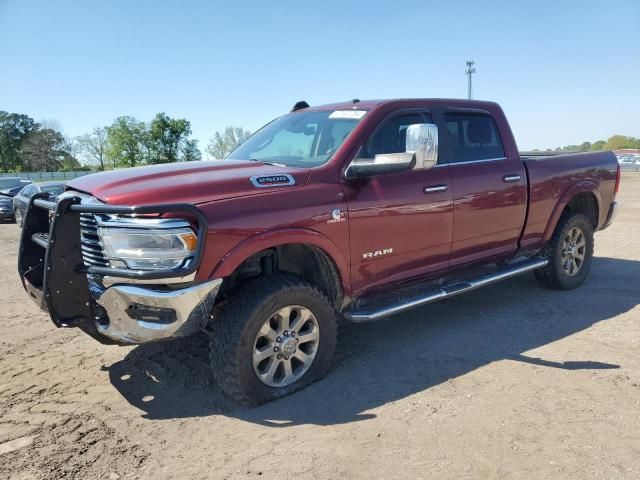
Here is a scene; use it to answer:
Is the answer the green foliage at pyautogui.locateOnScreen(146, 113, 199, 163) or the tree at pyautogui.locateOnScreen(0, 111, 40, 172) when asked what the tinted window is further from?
the tree at pyautogui.locateOnScreen(0, 111, 40, 172)

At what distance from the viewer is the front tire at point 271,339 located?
10.4ft

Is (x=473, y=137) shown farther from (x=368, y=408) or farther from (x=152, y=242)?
(x=152, y=242)

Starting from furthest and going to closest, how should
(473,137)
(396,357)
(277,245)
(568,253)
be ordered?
(568,253) < (473,137) < (396,357) < (277,245)

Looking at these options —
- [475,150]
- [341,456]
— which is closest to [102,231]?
[341,456]

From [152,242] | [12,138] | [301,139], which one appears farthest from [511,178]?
[12,138]

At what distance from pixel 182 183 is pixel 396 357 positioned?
218cm

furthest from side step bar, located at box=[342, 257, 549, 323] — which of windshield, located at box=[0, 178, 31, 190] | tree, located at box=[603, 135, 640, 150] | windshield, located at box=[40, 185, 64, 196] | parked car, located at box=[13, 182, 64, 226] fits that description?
tree, located at box=[603, 135, 640, 150]

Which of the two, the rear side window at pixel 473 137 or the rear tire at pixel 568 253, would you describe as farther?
the rear tire at pixel 568 253

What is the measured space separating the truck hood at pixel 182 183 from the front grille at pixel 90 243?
0.52 ft

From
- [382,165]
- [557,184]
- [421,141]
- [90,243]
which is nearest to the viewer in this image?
[90,243]

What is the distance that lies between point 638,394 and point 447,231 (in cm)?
179

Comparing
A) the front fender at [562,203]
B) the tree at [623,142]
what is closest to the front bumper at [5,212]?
the front fender at [562,203]

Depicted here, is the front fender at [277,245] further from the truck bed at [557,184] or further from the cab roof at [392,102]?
the truck bed at [557,184]

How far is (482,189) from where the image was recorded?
4.56m
